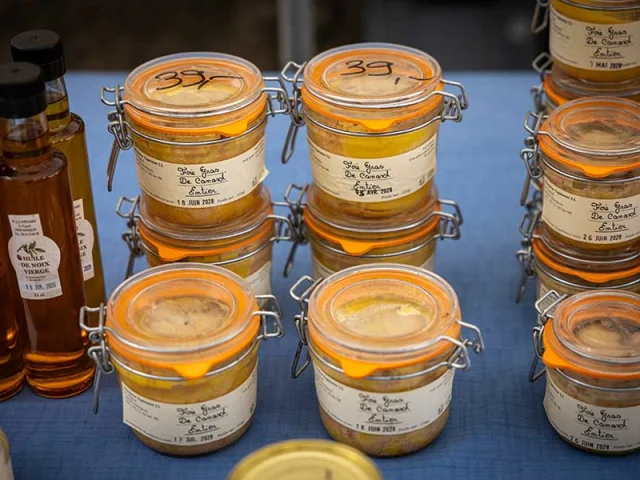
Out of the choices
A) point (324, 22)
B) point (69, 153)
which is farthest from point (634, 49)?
point (324, 22)

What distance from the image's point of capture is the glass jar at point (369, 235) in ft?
3.14

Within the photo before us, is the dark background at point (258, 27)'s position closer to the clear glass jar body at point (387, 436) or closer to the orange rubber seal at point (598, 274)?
the orange rubber seal at point (598, 274)

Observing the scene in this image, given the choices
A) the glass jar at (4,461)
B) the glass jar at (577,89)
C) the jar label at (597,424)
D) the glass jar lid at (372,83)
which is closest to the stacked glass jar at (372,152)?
the glass jar lid at (372,83)

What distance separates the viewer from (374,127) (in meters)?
0.89

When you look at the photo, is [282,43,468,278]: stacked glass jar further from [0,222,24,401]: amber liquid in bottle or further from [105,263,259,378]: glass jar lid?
[0,222,24,401]: amber liquid in bottle

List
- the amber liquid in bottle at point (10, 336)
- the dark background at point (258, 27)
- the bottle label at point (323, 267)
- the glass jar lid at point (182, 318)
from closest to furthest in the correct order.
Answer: the glass jar lid at point (182, 318) → the amber liquid in bottle at point (10, 336) → the bottle label at point (323, 267) → the dark background at point (258, 27)

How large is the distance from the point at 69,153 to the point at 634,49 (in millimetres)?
527

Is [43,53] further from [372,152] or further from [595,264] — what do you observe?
[595,264]

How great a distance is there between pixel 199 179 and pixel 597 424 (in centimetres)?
40

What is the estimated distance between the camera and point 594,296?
0.86 meters

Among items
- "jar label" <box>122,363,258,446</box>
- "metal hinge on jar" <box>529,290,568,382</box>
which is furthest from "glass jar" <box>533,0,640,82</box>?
"jar label" <box>122,363,258,446</box>

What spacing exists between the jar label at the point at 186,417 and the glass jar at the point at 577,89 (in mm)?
422

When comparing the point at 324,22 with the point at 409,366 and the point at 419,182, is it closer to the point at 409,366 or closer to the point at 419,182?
the point at 419,182

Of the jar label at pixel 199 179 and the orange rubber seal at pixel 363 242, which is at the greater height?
the jar label at pixel 199 179
